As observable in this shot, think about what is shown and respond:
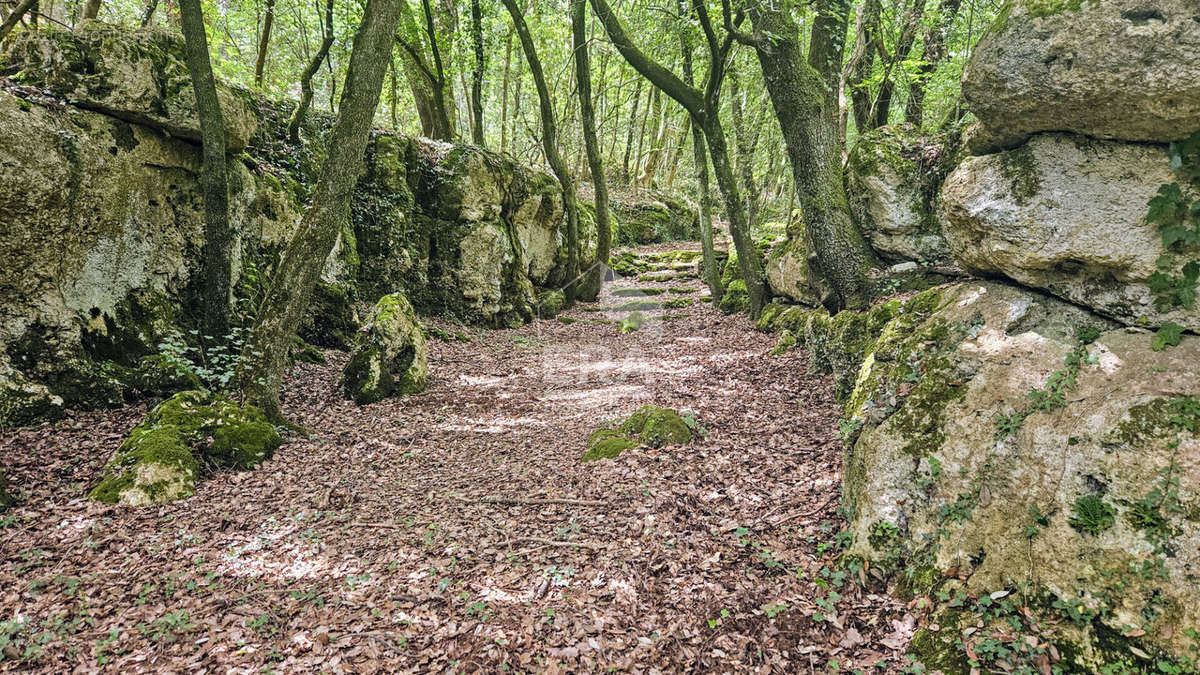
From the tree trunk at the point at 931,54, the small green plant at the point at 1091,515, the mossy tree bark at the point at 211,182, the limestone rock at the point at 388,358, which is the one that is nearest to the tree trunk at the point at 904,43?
the tree trunk at the point at 931,54

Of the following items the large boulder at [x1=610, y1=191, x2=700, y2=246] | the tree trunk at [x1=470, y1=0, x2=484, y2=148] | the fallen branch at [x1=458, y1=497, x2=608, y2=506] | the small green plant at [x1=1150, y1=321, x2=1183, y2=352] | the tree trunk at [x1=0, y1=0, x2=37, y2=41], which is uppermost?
the tree trunk at [x1=470, y1=0, x2=484, y2=148]

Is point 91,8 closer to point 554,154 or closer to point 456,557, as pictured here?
point 554,154

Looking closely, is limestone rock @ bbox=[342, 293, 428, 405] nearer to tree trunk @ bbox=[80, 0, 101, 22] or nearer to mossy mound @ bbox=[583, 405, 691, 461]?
mossy mound @ bbox=[583, 405, 691, 461]

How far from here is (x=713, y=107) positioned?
1055 centimetres

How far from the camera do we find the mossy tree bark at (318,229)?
625 centimetres

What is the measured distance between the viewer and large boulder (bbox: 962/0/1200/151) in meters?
3.18

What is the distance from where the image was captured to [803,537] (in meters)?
4.07

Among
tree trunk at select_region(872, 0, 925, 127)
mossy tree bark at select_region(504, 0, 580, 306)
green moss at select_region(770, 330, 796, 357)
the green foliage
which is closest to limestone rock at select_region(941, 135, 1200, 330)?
the green foliage

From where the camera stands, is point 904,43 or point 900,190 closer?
point 900,190

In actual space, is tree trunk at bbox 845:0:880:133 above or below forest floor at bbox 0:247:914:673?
above

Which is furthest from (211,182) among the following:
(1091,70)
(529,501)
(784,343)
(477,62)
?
(477,62)

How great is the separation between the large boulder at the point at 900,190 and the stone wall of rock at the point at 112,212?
8.67 m

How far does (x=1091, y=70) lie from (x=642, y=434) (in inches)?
180

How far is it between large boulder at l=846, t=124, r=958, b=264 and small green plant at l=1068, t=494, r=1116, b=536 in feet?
12.4
